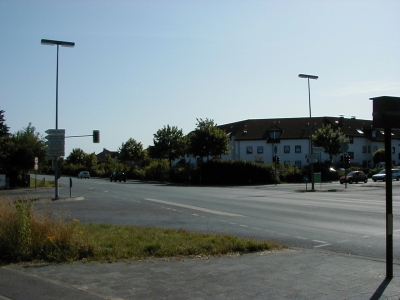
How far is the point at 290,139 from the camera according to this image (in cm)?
7825

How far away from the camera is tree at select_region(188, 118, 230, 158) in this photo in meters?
58.6

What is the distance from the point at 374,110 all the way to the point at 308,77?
32.6 meters

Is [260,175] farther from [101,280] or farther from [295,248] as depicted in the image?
[101,280]

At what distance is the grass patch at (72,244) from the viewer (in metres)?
8.84

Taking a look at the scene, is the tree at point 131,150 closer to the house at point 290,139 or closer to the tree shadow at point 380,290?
the house at point 290,139

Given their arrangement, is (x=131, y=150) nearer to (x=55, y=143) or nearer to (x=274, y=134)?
(x=274, y=134)

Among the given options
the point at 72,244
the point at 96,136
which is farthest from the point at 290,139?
the point at 72,244

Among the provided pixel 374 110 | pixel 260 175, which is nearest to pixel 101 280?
Result: pixel 374 110

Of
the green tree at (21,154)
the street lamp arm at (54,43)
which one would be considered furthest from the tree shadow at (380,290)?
the green tree at (21,154)

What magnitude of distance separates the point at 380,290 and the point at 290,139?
73.0m

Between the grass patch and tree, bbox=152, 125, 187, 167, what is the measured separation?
57.1 metres

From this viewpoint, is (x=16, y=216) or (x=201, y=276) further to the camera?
(x=16, y=216)

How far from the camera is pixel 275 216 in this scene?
56.3ft

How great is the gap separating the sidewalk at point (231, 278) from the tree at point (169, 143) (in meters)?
58.9
